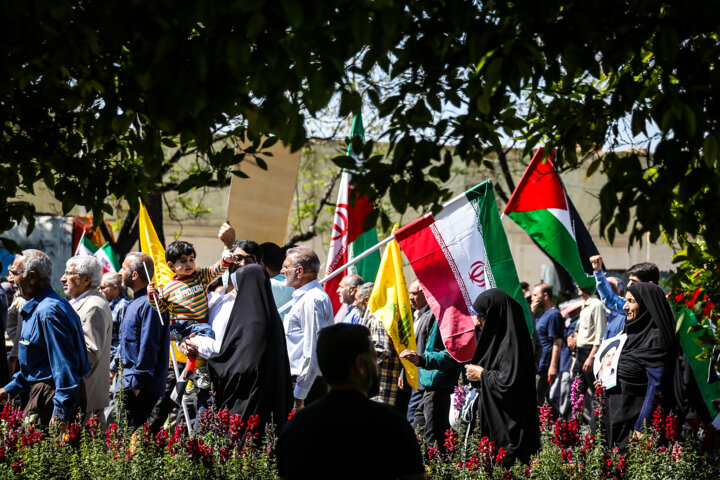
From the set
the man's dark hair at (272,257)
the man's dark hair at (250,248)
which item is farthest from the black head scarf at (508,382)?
the man's dark hair at (272,257)

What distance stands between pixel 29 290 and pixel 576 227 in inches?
230

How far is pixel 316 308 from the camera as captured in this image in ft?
25.9

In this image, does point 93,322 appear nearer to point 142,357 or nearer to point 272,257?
point 142,357

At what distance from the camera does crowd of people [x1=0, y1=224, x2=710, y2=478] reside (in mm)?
6883

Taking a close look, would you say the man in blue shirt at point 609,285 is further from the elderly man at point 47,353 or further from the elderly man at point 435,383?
the elderly man at point 47,353

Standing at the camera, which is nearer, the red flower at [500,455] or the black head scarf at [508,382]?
the red flower at [500,455]

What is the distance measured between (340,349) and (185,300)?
4817mm

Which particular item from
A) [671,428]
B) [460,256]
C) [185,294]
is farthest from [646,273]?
[185,294]

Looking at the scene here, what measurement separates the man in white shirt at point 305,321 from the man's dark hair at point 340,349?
408 centimetres

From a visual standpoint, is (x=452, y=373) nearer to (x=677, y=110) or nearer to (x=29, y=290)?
(x=29, y=290)

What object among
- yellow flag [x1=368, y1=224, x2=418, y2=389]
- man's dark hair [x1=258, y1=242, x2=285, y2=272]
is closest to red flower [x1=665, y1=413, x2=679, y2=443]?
yellow flag [x1=368, y1=224, x2=418, y2=389]

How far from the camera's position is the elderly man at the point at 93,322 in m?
7.43

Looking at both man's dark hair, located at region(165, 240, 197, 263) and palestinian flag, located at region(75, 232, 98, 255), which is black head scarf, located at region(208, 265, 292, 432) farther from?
palestinian flag, located at region(75, 232, 98, 255)

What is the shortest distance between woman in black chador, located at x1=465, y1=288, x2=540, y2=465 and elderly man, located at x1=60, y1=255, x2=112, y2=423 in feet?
10.1
